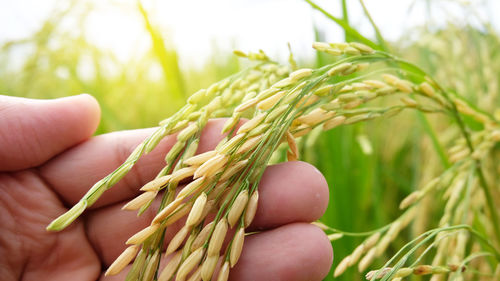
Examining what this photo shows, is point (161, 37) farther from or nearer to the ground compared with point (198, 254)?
farther from the ground

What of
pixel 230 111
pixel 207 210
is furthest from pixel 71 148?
pixel 207 210

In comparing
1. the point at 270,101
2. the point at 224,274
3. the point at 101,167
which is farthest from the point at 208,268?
the point at 101,167

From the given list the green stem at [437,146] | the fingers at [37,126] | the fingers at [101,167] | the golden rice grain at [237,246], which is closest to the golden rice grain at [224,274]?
the golden rice grain at [237,246]

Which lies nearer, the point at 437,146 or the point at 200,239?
the point at 200,239

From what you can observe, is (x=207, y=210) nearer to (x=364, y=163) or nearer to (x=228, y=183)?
(x=228, y=183)

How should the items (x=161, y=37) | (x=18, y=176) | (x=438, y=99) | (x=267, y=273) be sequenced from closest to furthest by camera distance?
(x=267, y=273) → (x=438, y=99) → (x=18, y=176) → (x=161, y=37)

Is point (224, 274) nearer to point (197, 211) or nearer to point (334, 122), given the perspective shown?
point (197, 211)

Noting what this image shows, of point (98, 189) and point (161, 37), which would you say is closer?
point (98, 189)

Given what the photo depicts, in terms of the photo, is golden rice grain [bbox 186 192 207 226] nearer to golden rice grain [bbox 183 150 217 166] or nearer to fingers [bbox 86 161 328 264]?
golden rice grain [bbox 183 150 217 166]
